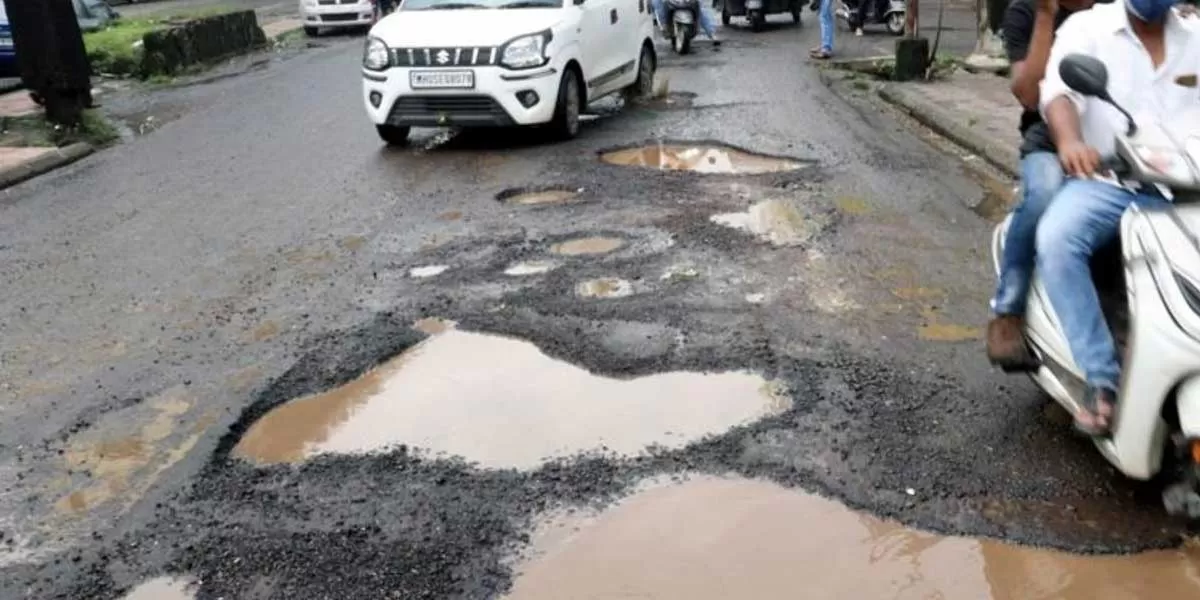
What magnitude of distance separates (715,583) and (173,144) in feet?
33.8

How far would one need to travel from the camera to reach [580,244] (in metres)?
7.15

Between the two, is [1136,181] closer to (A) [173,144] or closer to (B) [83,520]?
(B) [83,520]

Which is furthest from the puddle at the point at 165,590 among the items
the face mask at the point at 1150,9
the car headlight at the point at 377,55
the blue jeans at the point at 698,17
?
the blue jeans at the point at 698,17

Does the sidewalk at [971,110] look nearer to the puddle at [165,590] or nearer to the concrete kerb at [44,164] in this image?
the puddle at [165,590]

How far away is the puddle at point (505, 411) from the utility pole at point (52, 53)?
9.28 metres

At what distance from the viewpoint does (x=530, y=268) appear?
6672 mm

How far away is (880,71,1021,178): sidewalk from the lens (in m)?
9.76

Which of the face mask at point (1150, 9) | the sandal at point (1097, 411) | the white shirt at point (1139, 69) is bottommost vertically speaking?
the sandal at point (1097, 411)

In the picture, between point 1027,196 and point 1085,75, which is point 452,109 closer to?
point 1027,196

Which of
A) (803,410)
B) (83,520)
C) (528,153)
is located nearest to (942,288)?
(803,410)

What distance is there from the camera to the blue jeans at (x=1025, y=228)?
4.12 metres

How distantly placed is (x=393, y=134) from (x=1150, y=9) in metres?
8.28

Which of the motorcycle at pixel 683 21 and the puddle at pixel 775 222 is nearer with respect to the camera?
the puddle at pixel 775 222

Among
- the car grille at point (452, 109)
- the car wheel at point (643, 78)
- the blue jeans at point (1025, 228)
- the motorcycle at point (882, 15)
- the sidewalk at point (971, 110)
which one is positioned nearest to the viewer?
the blue jeans at point (1025, 228)
